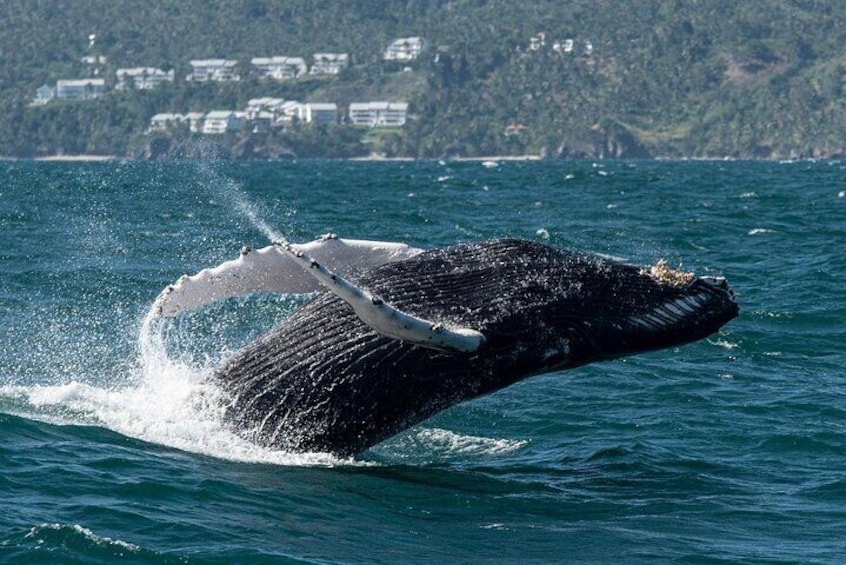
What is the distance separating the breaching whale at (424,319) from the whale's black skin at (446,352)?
0.01 m

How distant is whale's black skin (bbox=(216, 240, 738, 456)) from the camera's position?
11.4 m

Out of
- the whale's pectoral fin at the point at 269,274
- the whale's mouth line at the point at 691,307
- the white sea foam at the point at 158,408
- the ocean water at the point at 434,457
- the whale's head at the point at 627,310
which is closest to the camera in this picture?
the ocean water at the point at 434,457

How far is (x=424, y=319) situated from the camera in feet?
36.1

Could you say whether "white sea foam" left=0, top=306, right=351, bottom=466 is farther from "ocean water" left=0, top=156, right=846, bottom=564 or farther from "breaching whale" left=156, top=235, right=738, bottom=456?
"breaching whale" left=156, top=235, right=738, bottom=456

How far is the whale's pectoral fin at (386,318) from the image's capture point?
32.2 ft

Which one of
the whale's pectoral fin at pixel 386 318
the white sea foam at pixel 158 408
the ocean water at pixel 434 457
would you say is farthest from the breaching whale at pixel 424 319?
the whale's pectoral fin at pixel 386 318

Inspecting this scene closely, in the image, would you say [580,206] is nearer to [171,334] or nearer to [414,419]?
[171,334]


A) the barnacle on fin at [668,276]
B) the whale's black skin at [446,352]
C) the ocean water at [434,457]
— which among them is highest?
the barnacle on fin at [668,276]

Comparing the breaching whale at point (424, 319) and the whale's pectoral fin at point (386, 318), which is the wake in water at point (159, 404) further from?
the whale's pectoral fin at point (386, 318)

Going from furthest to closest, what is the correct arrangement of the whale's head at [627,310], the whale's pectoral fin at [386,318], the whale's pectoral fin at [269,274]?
the whale's pectoral fin at [269,274] → the whale's head at [627,310] → the whale's pectoral fin at [386,318]

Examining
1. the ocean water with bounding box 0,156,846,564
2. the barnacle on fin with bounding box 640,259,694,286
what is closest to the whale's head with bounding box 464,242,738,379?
the barnacle on fin with bounding box 640,259,694,286

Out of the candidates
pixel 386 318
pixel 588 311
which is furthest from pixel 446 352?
pixel 386 318

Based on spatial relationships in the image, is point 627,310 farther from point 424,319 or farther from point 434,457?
point 434,457

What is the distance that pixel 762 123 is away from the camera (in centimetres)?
19925
